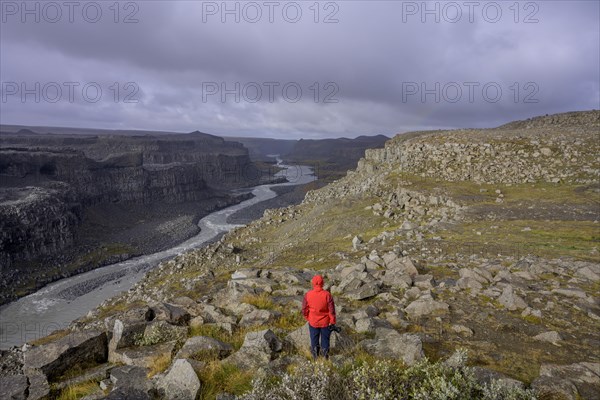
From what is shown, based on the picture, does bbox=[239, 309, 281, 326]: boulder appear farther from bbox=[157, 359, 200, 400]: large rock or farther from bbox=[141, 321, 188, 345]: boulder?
bbox=[157, 359, 200, 400]: large rock

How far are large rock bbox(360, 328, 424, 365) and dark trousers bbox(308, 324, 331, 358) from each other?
3.71 ft

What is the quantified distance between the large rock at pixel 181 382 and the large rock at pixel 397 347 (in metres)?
4.92

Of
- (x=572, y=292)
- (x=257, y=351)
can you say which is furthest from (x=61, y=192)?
(x=572, y=292)

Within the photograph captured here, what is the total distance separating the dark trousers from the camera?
10.8 meters

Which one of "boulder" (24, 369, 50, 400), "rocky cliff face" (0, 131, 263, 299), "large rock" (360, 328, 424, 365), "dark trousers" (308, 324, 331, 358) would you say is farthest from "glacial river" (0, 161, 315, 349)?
"large rock" (360, 328, 424, 365)

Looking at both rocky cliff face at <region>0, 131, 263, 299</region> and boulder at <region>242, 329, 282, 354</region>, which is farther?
rocky cliff face at <region>0, 131, 263, 299</region>

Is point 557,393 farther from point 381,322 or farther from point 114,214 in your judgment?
point 114,214

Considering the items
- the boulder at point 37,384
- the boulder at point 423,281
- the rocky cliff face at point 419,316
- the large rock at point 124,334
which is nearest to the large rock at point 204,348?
the rocky cliff face at point 419,316

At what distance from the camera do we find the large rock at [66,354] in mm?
10992

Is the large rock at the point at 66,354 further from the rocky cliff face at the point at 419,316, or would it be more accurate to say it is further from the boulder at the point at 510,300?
the boulder at the point at 510,300

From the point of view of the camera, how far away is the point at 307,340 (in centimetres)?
1160

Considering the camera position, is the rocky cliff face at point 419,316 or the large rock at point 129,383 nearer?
the large rock at point 129,383

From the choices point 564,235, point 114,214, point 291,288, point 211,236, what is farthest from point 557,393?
point 114,214

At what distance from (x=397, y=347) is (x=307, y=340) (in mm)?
2679
